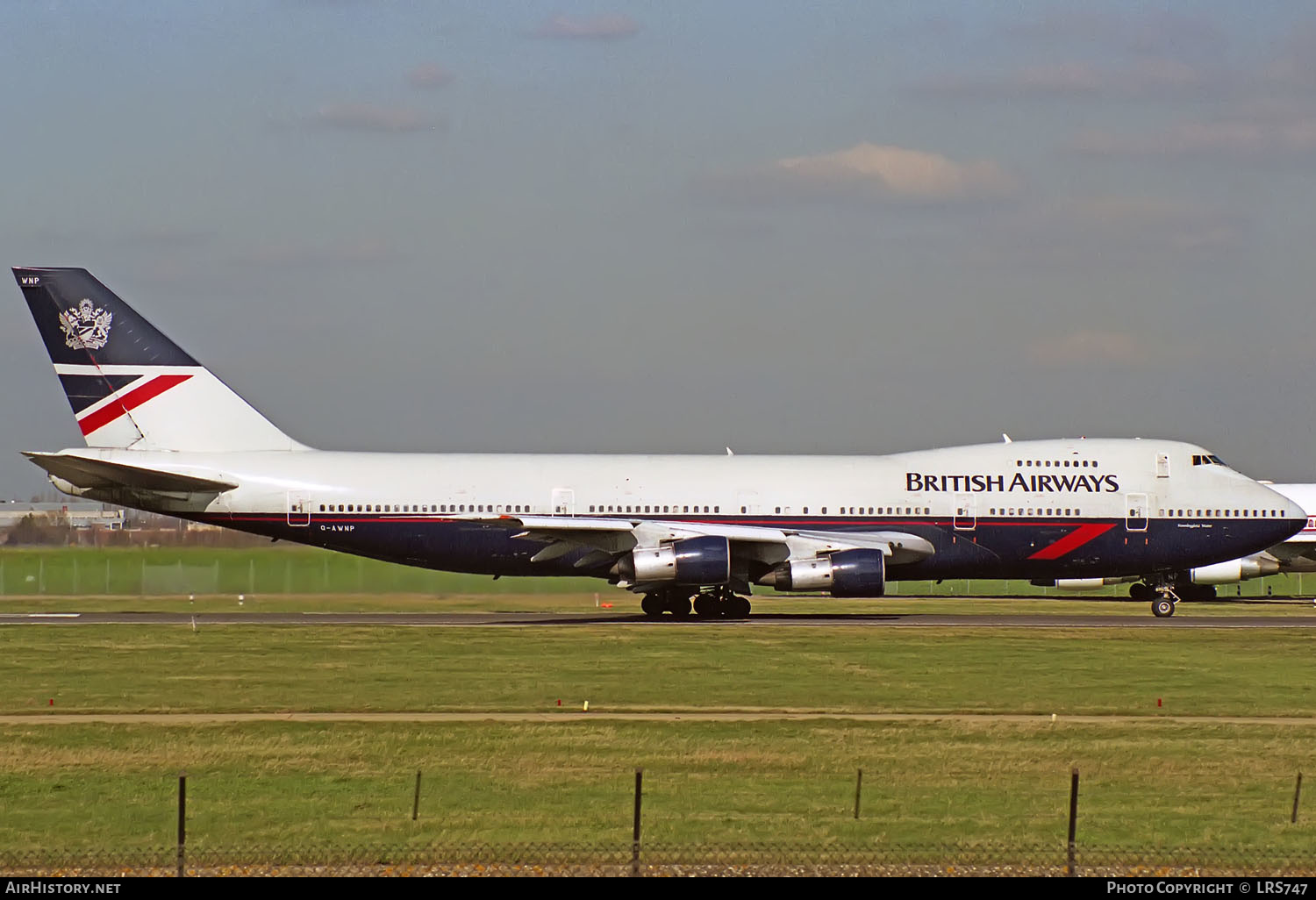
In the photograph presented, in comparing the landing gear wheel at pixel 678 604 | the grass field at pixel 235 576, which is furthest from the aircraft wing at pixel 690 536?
the grass field at pixel 235 576

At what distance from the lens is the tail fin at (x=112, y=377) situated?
4950cm

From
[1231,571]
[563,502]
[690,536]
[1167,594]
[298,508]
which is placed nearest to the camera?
[690,536]

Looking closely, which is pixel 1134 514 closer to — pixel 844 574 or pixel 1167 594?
pixel 1167 594

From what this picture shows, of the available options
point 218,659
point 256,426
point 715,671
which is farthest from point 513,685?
point 256,426

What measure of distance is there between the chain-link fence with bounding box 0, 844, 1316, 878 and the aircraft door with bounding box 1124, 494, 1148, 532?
34.8m

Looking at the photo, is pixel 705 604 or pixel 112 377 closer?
pixel 705 604

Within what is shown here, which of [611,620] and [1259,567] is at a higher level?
[1259,567]

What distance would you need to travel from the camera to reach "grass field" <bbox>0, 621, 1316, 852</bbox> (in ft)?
59.7

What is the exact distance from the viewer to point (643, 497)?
161 ft

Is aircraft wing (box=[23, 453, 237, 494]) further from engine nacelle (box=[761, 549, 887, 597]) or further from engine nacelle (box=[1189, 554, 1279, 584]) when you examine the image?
engine nacelle (box=[1189, 554, 1279, 584])

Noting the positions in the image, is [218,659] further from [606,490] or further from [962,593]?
[962,593]

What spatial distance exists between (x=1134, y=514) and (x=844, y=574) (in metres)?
10.3

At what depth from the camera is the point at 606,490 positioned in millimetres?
49219

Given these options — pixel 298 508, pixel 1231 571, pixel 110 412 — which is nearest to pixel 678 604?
pixel 298 508
